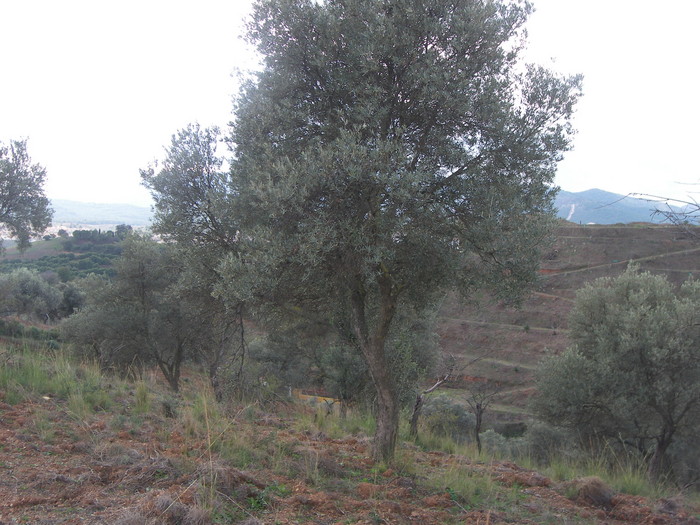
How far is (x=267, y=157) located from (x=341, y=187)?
1.31 m

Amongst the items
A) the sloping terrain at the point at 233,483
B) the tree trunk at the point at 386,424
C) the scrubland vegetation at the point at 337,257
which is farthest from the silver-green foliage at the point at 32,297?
the tree trunk at the point at 386,424

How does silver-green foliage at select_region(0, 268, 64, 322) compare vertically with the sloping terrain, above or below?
below

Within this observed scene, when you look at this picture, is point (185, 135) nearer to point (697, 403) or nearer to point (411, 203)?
point (411, 203)

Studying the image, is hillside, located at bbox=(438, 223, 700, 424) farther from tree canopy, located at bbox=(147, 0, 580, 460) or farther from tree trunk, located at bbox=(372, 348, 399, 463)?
tree canopy, located at bbox=(147, 0, 580, 460)

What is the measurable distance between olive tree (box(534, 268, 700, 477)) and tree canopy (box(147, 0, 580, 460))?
44.0ft

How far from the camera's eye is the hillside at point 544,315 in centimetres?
4638

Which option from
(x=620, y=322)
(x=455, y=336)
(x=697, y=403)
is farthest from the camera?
(x=455, y=336)

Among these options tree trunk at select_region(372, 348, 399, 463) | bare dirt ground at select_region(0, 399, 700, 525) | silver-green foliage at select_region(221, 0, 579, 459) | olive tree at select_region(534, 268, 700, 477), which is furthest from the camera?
olive tree at select_region(534, 268, 700, 477)

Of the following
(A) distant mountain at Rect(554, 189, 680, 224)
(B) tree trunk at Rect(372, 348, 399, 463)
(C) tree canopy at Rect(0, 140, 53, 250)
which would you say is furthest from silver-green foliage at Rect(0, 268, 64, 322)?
(A) distant mountain at Rect(554, 189, 680, 224)

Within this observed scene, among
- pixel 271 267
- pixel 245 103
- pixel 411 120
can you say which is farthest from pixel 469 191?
pixel 245 103

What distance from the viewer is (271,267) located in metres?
6.11

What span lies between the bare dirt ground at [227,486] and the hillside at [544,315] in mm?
35961

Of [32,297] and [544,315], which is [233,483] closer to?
[32,297]

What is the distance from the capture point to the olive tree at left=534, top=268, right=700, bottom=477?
17.7 m
